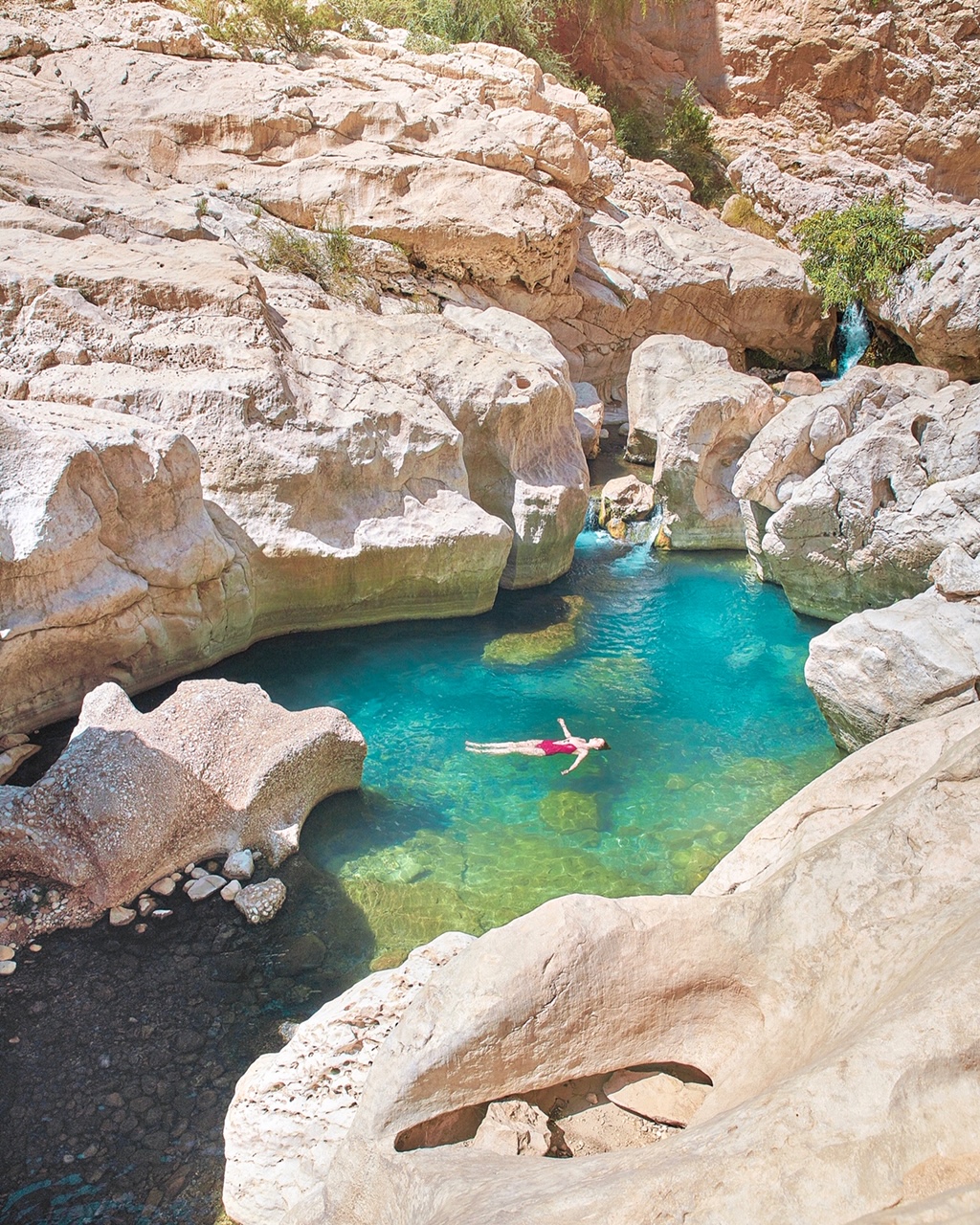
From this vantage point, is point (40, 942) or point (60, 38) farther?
point (60, 38)

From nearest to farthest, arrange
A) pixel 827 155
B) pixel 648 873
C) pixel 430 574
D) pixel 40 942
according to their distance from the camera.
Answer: pixel 40 942, pixel 648 873, pixel 430 574, pixel 827 155

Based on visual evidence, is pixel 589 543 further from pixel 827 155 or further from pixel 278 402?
pixel 827 155

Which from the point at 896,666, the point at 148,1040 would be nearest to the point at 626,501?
the point at 896,666

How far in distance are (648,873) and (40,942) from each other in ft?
14.8

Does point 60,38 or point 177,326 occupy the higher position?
point 60,38

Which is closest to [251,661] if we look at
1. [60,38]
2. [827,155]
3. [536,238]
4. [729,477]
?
[729,477]

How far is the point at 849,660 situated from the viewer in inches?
308

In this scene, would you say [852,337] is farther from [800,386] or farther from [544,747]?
[544,747]

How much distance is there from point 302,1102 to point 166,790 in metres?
3.08

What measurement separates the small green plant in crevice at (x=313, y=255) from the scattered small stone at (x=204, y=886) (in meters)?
9.40

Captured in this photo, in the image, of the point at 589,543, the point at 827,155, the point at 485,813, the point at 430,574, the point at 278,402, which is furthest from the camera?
the point at 827,155

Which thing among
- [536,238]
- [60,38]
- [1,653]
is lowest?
[1,653]

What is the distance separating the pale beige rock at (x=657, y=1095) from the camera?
3.66m

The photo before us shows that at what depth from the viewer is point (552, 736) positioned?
28.7ft
